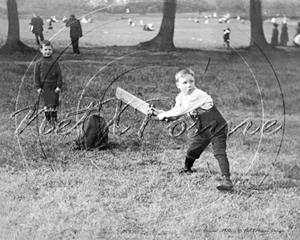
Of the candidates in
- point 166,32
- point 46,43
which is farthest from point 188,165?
point 46,43

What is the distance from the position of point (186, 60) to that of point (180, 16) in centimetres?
25

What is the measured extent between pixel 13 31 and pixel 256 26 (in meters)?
1.20

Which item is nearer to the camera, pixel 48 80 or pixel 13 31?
pixel 48 80

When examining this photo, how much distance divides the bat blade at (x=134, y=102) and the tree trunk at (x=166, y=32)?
28 centimetres

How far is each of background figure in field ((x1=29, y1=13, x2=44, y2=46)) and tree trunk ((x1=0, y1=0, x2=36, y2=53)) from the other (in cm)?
8

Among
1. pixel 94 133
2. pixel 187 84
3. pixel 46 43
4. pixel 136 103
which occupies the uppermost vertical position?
pixel 46 43

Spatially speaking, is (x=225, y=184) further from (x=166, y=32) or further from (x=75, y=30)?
(x=75, y=30)

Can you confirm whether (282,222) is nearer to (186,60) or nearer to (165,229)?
(165,229)

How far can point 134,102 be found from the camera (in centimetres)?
220

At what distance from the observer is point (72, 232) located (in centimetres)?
210

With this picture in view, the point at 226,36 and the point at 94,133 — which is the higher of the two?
the point at 226,36

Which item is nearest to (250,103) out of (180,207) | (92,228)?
(180,207)

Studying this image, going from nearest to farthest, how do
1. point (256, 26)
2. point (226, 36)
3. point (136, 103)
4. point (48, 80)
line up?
point (136, 103) < point (48, 80) < point (226, 36) < point (256, 26)

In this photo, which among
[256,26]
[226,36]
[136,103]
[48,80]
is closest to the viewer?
[136,103]
